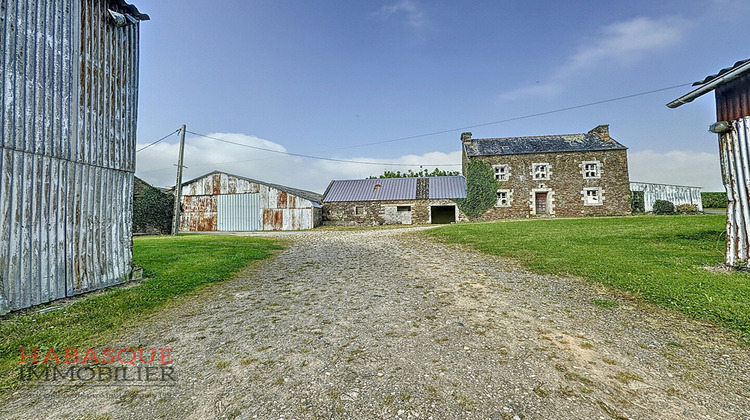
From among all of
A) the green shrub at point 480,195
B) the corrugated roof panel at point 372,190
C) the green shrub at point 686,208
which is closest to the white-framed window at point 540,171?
the green shrub at point 480,195

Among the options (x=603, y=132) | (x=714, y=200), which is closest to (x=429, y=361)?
(x=603, y=132)

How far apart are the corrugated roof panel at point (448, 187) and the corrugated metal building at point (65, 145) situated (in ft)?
85.1

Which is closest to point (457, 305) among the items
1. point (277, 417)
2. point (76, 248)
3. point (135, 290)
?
point (277, 417)

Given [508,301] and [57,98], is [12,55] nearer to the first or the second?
[57,98]

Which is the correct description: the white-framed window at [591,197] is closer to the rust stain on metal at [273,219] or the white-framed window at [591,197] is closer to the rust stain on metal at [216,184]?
the rust stain on metal at [273,219]

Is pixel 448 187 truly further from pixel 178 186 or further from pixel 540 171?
pixel 178 186

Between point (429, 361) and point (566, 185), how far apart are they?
31717mm

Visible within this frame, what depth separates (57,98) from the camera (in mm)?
5648

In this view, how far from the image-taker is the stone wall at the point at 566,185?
2852cm

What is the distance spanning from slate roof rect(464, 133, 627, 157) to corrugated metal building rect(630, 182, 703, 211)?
5.17m

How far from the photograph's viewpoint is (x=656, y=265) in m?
6.57

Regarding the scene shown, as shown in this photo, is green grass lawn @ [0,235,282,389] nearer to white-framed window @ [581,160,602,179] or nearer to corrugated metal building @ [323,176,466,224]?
corrugated metal building @ [323,176,466,224]

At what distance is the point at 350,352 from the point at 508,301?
9.91 feet

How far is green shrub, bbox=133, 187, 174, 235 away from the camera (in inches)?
947
